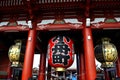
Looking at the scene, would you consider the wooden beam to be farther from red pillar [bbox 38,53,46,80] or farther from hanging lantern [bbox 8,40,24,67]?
red pillar [bbox 38,53,46,80]

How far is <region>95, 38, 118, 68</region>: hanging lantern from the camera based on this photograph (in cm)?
666

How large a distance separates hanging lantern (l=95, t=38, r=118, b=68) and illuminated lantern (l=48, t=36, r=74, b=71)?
1.35 metres

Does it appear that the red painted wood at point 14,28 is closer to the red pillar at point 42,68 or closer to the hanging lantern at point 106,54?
the red pillar at point 42,68

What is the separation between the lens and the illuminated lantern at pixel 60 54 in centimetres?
604

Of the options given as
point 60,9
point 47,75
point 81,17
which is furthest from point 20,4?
point 47,75

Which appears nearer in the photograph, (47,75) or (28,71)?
(28,71)

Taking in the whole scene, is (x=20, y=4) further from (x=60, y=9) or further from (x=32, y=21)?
(x=60, y=9)

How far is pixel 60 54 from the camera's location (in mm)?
6105

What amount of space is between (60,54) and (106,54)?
1917 mm

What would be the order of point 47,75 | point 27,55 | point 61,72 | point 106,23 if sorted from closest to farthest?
1. point 61,72
2. point 27,55
3. point 106,23
4. point 47,75

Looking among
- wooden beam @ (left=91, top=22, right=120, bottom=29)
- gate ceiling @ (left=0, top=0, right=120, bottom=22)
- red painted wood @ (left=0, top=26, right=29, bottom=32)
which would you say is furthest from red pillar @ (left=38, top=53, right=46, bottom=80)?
wooden beam @ (left=91, top=22, right=120, bottom=29)

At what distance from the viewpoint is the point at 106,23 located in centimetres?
705

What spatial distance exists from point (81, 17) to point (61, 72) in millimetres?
2588

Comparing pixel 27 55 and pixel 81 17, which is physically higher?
pixel 81 17
